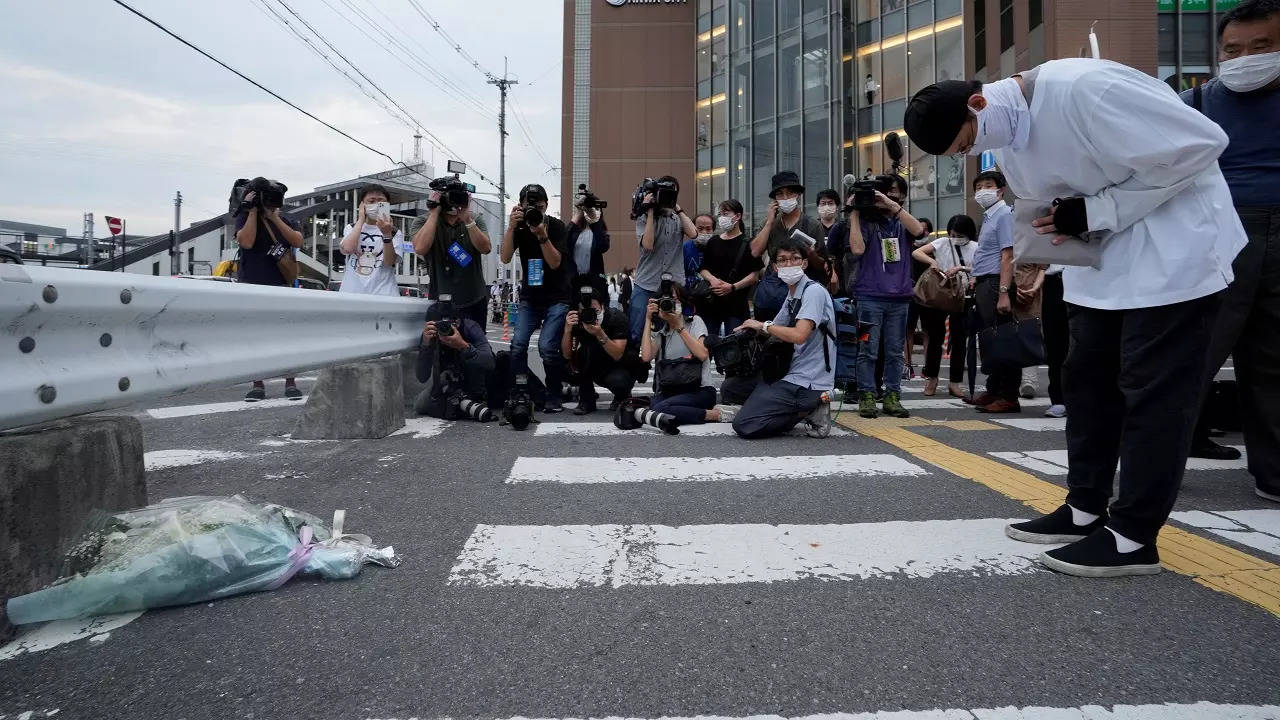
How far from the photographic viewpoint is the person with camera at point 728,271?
6957 mm

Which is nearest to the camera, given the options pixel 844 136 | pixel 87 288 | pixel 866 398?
pixel 87 288

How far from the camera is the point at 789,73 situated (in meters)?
24.8

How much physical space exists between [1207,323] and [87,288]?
361cm

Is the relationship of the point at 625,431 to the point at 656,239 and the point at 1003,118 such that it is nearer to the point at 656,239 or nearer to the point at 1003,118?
the point at 656,239

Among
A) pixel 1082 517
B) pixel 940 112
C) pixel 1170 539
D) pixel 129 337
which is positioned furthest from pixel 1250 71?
pixel 129 337

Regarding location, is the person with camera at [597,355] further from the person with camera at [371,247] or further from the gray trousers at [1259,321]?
the gray trousers at [1259,321]

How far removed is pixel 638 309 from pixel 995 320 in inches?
124

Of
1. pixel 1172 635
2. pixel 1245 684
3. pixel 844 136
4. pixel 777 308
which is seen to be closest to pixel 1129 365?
pixel 1172 635

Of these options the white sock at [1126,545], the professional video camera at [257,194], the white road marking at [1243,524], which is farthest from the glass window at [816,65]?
the white sock at [1126,545]

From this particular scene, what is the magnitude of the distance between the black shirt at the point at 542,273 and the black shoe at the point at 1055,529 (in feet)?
14.5

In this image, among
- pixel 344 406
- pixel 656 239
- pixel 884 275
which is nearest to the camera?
pixel 344 406

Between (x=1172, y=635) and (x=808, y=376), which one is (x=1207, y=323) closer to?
(x=1172, y=635)

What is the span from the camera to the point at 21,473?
78.6 inches

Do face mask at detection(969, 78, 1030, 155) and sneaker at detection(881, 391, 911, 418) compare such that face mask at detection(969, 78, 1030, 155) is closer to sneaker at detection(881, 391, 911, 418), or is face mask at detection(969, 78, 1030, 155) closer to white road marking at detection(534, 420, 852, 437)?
white road marking at detection(534, 420, 852, 437)
